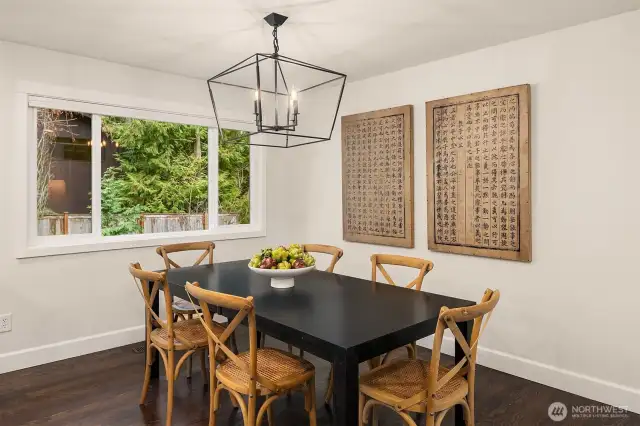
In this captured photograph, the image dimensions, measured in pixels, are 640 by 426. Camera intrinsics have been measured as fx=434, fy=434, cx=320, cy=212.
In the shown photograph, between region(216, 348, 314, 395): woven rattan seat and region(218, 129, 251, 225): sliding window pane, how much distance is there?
239 cm

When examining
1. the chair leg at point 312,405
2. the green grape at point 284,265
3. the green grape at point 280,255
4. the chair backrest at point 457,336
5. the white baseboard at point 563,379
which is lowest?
the white baseboard at point 563,379

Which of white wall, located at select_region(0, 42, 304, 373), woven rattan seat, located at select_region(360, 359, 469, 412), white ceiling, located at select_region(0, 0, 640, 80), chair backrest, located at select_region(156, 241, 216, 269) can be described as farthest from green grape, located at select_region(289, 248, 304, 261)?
white wall, located at select_region(0, 42, 304, 373)

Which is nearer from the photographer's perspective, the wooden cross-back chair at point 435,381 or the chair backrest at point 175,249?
the wooden cross-back chair at point 435,381

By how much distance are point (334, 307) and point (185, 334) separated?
0.95 meters

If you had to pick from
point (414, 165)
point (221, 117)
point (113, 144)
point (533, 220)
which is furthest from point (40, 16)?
point (533, 220)

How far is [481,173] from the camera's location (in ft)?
9.99

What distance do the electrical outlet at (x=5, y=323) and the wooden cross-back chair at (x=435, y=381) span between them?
2.57m

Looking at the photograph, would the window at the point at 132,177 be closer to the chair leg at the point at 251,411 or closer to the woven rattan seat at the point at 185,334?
the woven rattan seat at the point at 185,334

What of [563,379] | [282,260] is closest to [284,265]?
[282,260]

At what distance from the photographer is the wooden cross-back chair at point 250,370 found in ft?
5.74

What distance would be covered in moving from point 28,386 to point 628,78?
407 cm

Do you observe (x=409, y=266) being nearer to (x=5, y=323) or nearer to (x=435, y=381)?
(x=435, y=381)

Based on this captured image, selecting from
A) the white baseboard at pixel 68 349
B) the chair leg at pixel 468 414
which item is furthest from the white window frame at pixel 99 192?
the chair leg at pixel 468 414

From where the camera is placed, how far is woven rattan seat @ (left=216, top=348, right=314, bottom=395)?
72.7 inches
